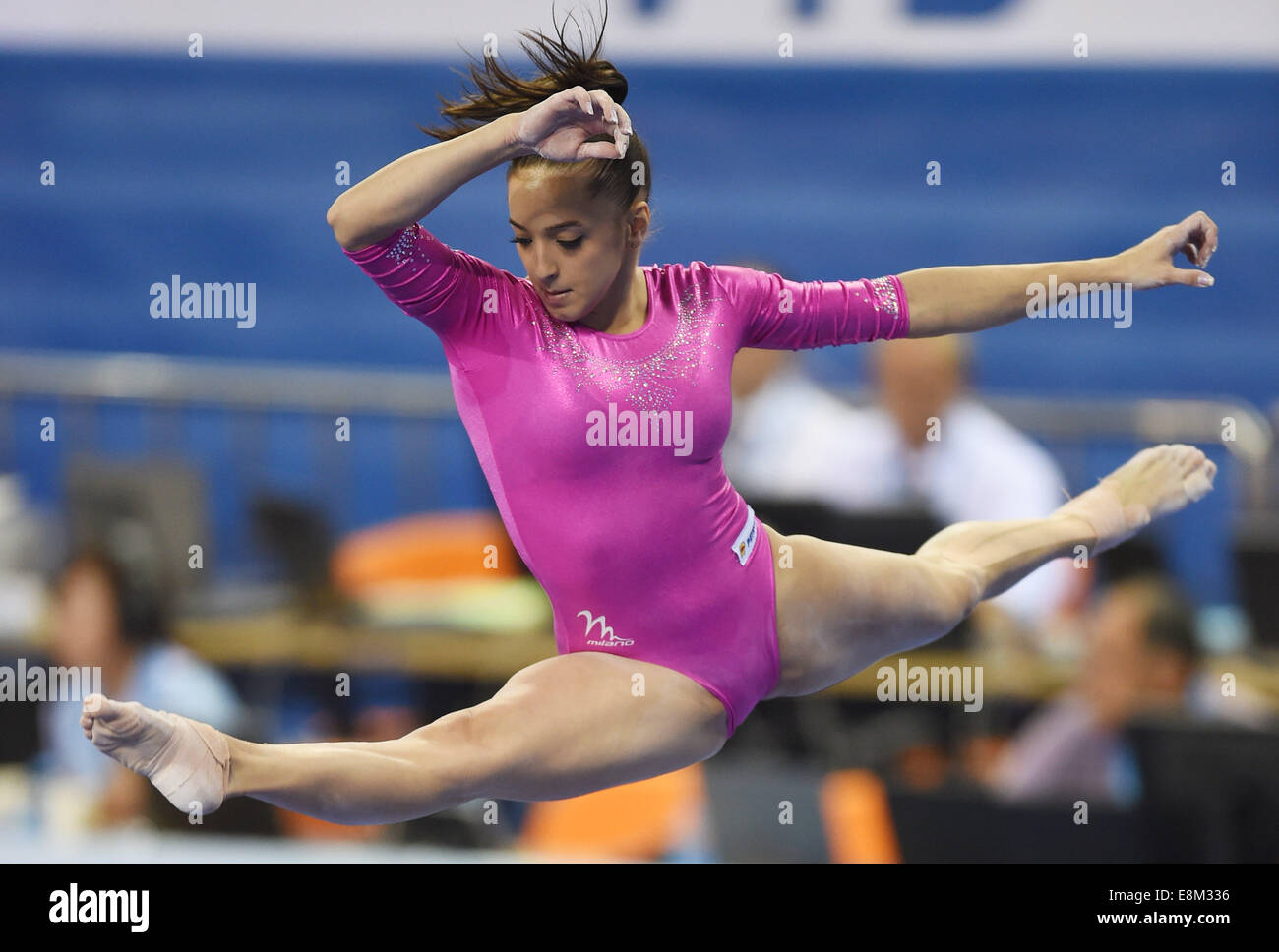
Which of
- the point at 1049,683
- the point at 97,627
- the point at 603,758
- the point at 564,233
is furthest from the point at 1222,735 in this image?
the point at 97,627

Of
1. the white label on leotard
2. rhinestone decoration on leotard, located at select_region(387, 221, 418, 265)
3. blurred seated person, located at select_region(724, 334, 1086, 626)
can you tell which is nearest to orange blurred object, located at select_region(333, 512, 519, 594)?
blurred seated person, located at select_region(724, 334, 1086, 626)

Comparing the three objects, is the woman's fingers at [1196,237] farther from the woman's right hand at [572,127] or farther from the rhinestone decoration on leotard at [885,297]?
the woman's right hand at [572,127]

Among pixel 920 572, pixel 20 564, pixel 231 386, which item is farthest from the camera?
pixel 231 386

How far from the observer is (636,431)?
241cm

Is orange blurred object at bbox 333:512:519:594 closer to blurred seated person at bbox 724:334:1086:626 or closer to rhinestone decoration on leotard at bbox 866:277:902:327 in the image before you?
blurred seated person at bbox 724:334:1086:626

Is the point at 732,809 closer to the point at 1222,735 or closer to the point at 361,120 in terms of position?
the point at 1222,735

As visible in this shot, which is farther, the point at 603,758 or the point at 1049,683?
the point at 1049,683

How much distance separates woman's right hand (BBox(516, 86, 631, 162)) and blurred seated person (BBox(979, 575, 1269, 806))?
290cm

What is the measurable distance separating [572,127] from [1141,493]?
4.95ft

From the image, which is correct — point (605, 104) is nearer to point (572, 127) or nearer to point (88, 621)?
point (572, 127)

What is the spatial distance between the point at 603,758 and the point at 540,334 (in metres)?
0.66

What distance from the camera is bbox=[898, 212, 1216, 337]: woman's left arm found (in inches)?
100

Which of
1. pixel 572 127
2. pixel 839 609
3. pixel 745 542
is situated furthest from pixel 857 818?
pixel 572 127

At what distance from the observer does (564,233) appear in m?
2.33
